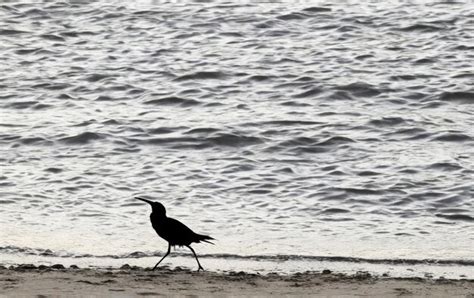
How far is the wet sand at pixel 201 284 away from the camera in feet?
23.1

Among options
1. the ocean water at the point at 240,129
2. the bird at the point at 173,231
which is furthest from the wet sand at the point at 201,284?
the ocean water at the point at 240,129

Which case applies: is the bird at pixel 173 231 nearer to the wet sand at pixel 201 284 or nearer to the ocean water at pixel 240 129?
the wet sand at pixel 201 284

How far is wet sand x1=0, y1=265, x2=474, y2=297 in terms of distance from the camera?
278 inches

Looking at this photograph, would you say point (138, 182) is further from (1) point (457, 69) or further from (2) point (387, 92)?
(1) point (457, 69)

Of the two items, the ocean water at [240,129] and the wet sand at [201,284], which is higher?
the wet sand at [201,284]

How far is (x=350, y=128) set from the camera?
12.7m

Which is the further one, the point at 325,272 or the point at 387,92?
the point at 387,92

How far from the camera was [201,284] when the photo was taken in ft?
24.4

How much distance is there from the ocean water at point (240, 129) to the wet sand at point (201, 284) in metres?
0.63

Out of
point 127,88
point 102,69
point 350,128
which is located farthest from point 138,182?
point 102,69

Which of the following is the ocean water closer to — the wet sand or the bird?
the bird

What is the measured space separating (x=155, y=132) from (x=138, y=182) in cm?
194

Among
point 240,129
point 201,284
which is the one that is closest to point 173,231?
point 201,284

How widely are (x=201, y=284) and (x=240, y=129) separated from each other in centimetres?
541
